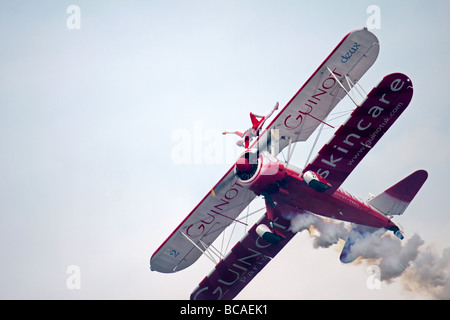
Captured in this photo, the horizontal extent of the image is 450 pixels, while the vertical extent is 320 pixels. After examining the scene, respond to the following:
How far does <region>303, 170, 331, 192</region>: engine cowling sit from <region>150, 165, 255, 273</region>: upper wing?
3824 millimetres

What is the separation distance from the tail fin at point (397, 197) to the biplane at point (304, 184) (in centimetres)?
4

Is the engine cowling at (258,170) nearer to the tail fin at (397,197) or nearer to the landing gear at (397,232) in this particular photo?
the tail fin at (397,197)

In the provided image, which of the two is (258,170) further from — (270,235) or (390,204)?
(390,204)

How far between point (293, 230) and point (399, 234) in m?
4.44

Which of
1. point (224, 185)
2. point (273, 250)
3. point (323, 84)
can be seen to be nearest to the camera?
point (323, 84)

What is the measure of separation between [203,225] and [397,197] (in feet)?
27.4

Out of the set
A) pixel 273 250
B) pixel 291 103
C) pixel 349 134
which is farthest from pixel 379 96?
pixel 273 250

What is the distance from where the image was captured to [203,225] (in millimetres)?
28906

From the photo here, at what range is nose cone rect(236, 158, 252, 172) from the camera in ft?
81.5

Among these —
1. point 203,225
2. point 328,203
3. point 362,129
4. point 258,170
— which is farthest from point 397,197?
point 203,225

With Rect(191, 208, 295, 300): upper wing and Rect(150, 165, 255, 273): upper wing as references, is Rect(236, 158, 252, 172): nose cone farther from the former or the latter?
Rect(191, 208, 295, 300): upper wing

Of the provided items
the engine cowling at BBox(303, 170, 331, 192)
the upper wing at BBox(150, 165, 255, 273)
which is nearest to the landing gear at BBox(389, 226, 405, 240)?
the engine cowling at BBox(303, 170, 331, 192)

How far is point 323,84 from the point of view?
85.3ft

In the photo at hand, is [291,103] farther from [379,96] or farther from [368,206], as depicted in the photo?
[368,206]
